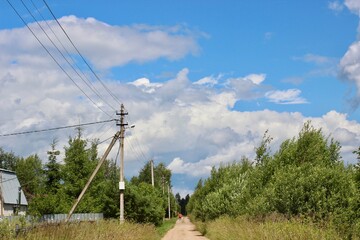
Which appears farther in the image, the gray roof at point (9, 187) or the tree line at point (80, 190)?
the gray roof at point (9, 187)

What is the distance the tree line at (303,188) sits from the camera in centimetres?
2128

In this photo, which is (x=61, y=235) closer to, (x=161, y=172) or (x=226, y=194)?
(x=226, y=194)

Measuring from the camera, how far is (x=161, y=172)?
144 meters

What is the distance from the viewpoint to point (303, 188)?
25781 millimetres

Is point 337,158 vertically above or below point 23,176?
below

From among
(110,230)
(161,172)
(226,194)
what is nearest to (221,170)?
Answer: (226,194)

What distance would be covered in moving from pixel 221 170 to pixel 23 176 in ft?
176

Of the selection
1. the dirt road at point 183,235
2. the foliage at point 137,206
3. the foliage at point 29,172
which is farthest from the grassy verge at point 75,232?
the foliage at point 29,172

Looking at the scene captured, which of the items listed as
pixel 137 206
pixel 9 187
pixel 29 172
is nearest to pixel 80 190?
pixel 9 187

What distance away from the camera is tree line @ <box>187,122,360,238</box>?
21.3 metres

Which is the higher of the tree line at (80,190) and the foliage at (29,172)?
the foliage at (29,172)

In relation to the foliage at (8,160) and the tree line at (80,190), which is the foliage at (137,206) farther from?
the foliage at (8,160)

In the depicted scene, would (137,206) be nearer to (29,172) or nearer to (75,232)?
(75,232)

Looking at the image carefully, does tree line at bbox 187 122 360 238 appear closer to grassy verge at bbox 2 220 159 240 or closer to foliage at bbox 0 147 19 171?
grassy verge at bbox 2 220 159 240
